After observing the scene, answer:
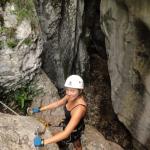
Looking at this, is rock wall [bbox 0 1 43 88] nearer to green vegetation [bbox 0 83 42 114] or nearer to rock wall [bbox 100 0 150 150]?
green vegetation [bbox 0 83 42 114]

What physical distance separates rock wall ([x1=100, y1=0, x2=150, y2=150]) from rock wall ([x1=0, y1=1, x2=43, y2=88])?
6.71 ft

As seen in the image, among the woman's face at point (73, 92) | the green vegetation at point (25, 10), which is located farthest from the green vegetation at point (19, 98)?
the woman's face at point (73, 92)

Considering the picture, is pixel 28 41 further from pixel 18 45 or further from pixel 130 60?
pixel 130 60

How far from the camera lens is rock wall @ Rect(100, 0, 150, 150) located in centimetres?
871

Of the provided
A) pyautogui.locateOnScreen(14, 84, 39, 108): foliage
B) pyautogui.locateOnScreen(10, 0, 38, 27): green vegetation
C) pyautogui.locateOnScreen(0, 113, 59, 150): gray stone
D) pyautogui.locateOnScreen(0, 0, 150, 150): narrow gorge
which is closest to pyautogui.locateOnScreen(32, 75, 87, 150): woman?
pyautogui.locateOnScreen(0, 113, 59, 150): gray stone

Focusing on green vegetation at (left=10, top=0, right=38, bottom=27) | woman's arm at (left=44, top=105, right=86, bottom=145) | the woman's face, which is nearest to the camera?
woman's arm at (left=44, top=105, right=86, bottom=145)

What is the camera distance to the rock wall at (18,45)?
8.52 meters

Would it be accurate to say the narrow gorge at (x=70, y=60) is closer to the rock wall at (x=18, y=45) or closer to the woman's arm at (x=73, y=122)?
the rock wall at (x=18, y=45)

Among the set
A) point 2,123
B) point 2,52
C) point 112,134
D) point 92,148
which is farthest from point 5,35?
point 112,134

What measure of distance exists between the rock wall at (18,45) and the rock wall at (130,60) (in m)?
2.04

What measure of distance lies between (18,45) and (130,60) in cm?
274

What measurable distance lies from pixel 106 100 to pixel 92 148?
4.78 metres

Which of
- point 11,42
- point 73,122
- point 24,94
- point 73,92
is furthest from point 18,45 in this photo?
point 73,122

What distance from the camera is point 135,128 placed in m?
10.2
